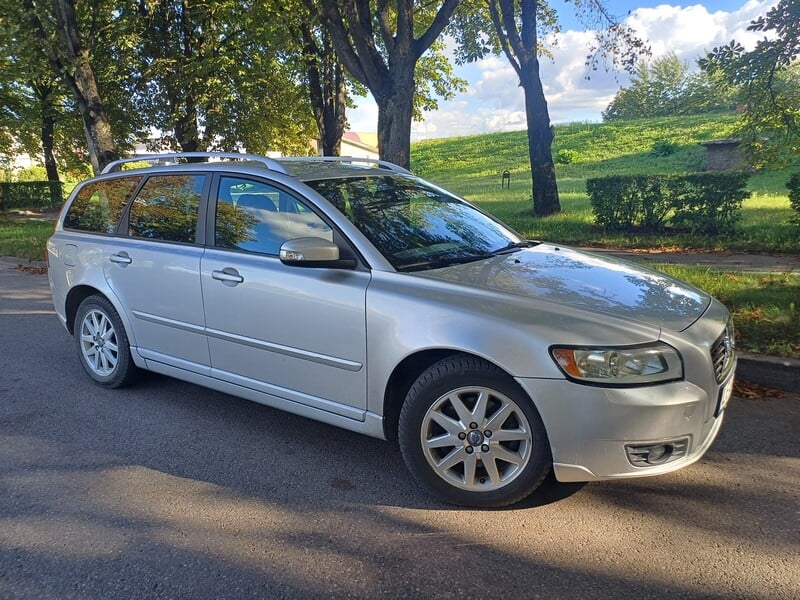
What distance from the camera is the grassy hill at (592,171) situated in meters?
11.1

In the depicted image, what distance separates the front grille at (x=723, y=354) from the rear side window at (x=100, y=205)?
13.5 feet

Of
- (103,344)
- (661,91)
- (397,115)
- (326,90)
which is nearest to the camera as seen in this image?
(103,344)

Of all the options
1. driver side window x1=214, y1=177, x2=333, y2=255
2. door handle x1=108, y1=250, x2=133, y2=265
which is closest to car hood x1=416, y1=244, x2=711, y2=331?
driver side window x1=214, y1=177, x2=333, y2=255

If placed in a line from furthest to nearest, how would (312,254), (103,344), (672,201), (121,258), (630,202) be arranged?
(630,202) → (672,201) → (103,344) → (121,258) → (312,254)

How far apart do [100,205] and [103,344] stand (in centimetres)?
112

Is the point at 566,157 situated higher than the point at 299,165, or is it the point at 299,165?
the point at 566,157

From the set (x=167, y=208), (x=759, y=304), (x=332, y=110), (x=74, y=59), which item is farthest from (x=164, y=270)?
(x=332, y=110)

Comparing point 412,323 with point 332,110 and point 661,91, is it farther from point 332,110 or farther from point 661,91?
point 661,91

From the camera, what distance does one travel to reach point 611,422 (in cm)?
280

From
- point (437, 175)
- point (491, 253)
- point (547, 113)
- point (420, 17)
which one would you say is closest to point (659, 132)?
point (437, 175)

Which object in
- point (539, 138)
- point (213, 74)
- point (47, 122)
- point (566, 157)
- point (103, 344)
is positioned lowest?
point (103, 344)

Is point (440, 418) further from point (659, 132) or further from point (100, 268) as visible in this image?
point (659, 132)

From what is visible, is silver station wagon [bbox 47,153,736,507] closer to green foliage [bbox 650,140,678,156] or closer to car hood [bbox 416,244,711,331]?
car hood [bbox 416,244,711,331]

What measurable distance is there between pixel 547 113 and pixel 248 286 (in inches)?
480
